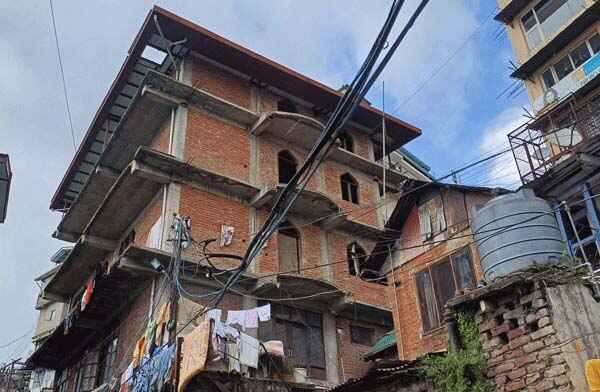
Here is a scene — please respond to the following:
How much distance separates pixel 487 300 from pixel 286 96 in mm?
15057

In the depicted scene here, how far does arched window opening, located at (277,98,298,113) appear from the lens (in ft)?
71.3

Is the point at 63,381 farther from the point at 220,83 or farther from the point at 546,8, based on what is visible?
the point at 546,8

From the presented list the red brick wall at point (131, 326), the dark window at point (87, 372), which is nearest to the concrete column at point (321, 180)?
the red brick wall at point (131, 326)

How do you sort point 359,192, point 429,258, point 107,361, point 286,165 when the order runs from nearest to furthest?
point 429,258
point 107,361
point 286,165
point 359,192

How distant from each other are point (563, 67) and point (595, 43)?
1.59 m

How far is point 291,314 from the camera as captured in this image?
17.4 meters

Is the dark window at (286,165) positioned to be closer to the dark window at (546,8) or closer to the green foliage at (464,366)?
the green foliage at (464,366)

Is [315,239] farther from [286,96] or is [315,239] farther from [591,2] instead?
[591,2]

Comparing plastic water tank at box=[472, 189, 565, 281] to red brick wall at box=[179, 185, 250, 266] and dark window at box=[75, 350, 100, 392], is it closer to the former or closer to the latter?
red brick wall at box=[179, 185, 250, 266]

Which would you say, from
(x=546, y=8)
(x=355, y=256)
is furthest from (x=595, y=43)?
(x=355, y=256)

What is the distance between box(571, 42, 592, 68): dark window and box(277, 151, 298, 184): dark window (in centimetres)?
1234

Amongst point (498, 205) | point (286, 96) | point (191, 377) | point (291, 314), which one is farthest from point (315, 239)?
point (498, 205)

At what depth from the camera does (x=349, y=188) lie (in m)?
22.1

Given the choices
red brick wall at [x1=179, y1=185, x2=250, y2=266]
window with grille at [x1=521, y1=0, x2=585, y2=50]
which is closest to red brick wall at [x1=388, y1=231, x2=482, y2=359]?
red brick wall at [x1=179, y1=185, x2=250, y2=266]
